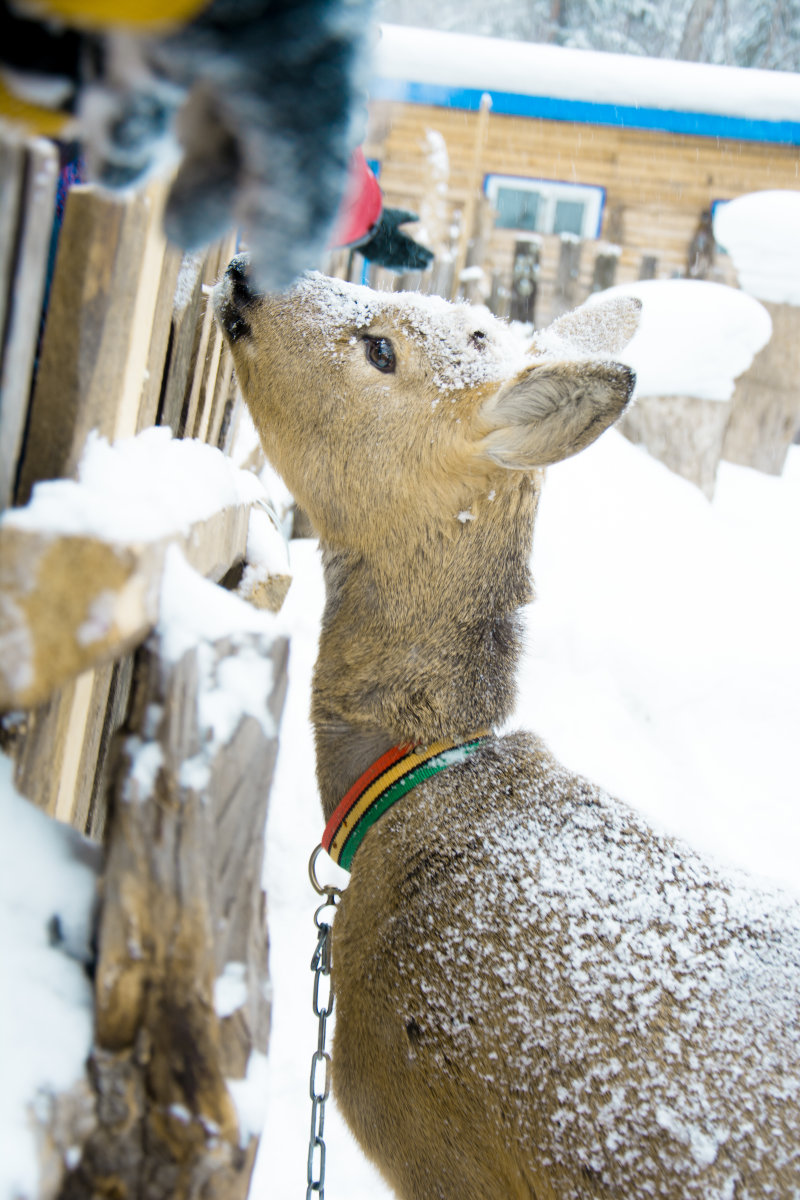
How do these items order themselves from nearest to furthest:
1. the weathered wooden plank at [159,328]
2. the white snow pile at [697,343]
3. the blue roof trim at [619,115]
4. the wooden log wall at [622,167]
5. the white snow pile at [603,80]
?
the weathered wooden plank at [159,328]
the white snow pile at [697,343]
the white snow pile at [603,80]
the blue roof trim at [619,115]
the wooden log wall at [622,167]

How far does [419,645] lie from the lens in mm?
2309

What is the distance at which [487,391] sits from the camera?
7.63 feet

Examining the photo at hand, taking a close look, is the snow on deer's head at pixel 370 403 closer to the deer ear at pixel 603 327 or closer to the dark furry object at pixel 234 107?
the deer ear at pixel 603 327

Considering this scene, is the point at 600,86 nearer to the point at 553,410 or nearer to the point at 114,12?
the point at 553,410

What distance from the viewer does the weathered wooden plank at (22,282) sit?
40.3 inches

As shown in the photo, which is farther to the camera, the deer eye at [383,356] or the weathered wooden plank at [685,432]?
the weathered wooden plank at [685,432]

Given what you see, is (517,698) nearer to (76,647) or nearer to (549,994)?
(549,994)

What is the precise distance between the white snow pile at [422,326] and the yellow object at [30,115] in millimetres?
1489

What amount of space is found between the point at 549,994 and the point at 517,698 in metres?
0.86

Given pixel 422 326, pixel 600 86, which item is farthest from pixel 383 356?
pixel 600 86

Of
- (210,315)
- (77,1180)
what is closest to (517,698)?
(210,315)

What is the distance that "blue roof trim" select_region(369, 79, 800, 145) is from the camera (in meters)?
13.8

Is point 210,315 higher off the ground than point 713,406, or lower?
lower

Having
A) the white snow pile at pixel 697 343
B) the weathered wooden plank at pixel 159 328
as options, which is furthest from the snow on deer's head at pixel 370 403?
the white snow pile at pixel 697 343
